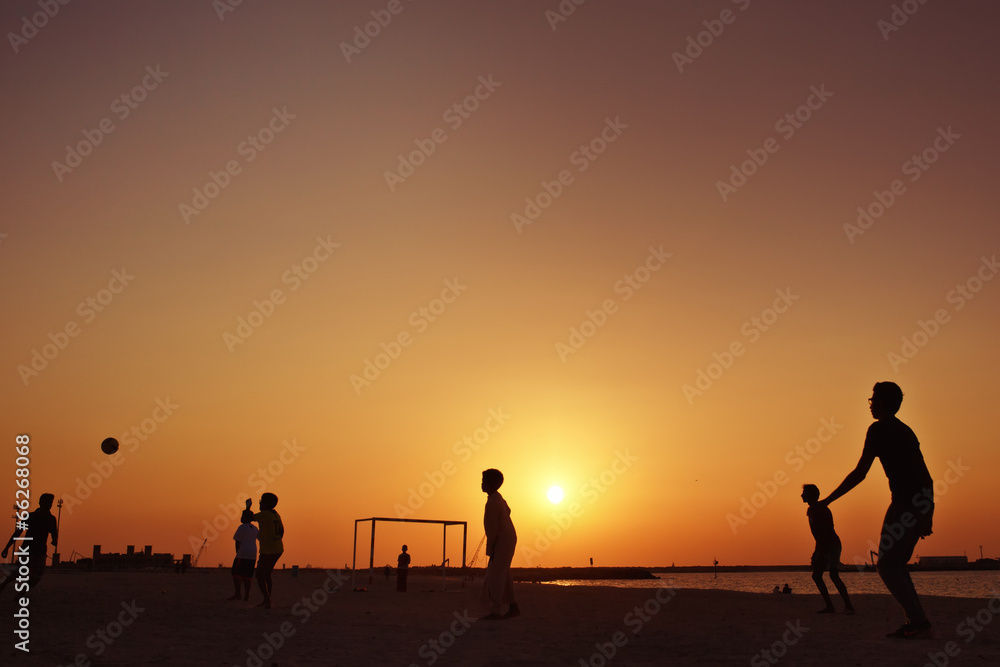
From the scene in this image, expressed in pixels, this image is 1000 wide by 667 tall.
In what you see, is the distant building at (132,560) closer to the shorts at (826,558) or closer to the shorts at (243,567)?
the shorts at (243,567)

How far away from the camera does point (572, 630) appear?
37.3 feet

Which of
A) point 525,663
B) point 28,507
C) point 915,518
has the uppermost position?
point 28,507

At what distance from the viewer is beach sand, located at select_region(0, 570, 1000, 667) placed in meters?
8.56

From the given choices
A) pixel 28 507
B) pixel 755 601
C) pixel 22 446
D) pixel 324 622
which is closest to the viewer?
pixel 324 622

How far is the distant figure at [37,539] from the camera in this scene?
560 inches

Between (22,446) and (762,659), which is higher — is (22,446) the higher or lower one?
the higher one

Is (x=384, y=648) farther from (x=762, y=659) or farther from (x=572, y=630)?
(x=762, y=659)

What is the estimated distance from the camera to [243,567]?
18.0 m

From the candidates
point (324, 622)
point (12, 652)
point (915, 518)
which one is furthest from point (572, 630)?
point (12, 652)

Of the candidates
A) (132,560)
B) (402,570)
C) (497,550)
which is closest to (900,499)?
(497,550)

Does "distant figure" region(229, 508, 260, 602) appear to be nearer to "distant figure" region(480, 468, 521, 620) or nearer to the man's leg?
"distant figure" region(480, 468, 521, 620)

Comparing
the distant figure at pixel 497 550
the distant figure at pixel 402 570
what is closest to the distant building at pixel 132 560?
the distant figure at pixel 402 570

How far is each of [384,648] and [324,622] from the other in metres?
3.19

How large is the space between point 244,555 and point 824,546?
1165 centimetres
